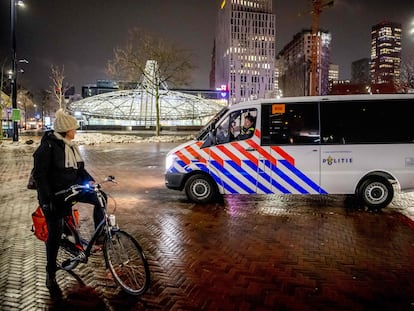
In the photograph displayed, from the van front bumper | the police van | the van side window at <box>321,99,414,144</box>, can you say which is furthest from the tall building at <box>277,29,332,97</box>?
the van front bumper

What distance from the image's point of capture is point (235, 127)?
908cm

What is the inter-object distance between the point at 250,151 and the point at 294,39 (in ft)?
527

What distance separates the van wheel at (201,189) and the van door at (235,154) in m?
0.22

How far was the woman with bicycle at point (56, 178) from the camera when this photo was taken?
4.36 meters

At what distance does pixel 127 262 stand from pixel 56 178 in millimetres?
1244

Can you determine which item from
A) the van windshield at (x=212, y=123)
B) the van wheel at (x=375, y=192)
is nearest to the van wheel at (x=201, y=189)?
the van windshield at (x=212, y=123)

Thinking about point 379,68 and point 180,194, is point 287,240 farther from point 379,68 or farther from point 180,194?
point 379,68

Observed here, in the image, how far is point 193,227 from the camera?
729cm

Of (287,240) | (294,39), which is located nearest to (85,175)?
(287,240)

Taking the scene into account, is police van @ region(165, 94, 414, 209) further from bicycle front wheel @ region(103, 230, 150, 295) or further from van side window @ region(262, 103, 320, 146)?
bicycle front wheel @ region(103, 230, 150, 295)

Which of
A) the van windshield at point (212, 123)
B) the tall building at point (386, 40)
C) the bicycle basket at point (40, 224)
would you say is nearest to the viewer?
the bicycle basket at point (40, 224)

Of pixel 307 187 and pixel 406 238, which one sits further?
pixel 307 187

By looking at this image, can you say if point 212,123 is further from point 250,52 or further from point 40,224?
point 250,52

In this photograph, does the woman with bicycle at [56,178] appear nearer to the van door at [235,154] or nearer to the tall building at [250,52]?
the van door at [235,154]
